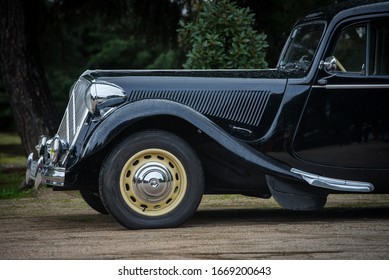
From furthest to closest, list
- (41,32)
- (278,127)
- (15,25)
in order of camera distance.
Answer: (41,32), (15,25), (278,127)

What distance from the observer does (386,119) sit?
655cm

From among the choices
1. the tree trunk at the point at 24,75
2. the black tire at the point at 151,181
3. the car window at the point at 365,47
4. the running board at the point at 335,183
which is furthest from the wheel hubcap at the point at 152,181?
the tree trunk at the point at 24,75

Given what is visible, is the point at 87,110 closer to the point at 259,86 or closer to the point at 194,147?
the point at 194,147

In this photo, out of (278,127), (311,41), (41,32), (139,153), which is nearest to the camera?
(139,153)

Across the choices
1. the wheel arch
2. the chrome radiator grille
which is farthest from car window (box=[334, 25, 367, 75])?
the chrome radiator grille

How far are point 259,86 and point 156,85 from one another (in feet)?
2.67

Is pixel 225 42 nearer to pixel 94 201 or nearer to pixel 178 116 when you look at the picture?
pixel 94 201

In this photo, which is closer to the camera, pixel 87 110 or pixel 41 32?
pixel 87 110

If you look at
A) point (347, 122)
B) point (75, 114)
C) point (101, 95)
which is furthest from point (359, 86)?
point (75, 114)

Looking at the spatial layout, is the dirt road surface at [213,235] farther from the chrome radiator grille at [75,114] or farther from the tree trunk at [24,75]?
the tree trunk at [24,75]

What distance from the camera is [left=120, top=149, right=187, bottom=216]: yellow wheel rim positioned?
6074 mm

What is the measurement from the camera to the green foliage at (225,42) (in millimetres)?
8750

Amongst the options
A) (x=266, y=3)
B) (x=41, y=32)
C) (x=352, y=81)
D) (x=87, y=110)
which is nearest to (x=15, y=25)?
(x=41, y=32)

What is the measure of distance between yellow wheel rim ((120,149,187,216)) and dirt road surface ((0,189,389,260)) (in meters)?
0.20
